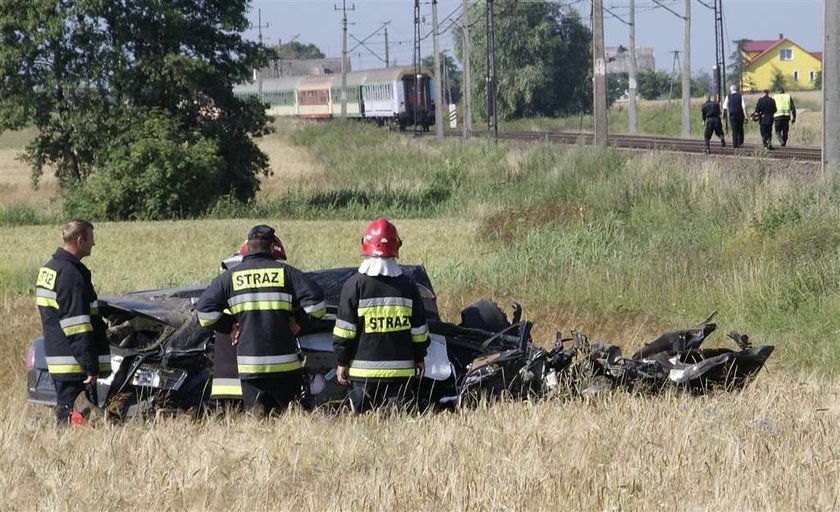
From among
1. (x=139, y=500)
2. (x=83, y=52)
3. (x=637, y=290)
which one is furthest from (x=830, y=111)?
(x=83, y=52)

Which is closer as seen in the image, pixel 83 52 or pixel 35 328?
pixel 35 328

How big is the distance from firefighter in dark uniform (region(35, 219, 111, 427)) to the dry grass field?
336 mm

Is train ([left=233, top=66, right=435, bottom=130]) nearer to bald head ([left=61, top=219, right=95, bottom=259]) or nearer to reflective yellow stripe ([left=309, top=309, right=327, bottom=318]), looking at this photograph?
bald head ([left=61, top=219, right=95, bottom=259])

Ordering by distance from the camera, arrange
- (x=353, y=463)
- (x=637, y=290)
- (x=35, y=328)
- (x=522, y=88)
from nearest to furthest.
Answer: (x=353, y=463), (x=35, y=328), (x=637, y=290), (x=522, y=88)

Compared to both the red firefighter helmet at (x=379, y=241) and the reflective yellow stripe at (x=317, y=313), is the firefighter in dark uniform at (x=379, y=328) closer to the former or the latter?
the red firefighter helmet at (x=379, y=241)

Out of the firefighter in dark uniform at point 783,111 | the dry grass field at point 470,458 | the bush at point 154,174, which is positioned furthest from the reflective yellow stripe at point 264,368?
the firefighter in dark uniform at point 783,111

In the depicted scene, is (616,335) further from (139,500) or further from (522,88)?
(522,88)

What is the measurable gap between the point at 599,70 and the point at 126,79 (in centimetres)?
1107

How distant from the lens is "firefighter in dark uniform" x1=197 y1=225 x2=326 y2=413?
844 centimetres

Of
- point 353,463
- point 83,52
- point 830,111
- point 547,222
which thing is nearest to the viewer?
point 353,463

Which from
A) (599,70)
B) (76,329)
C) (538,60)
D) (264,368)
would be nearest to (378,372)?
(264,368)

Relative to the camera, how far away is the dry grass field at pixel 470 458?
6.18 meters

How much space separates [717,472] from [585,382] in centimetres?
264

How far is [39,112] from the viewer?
3066 cm
